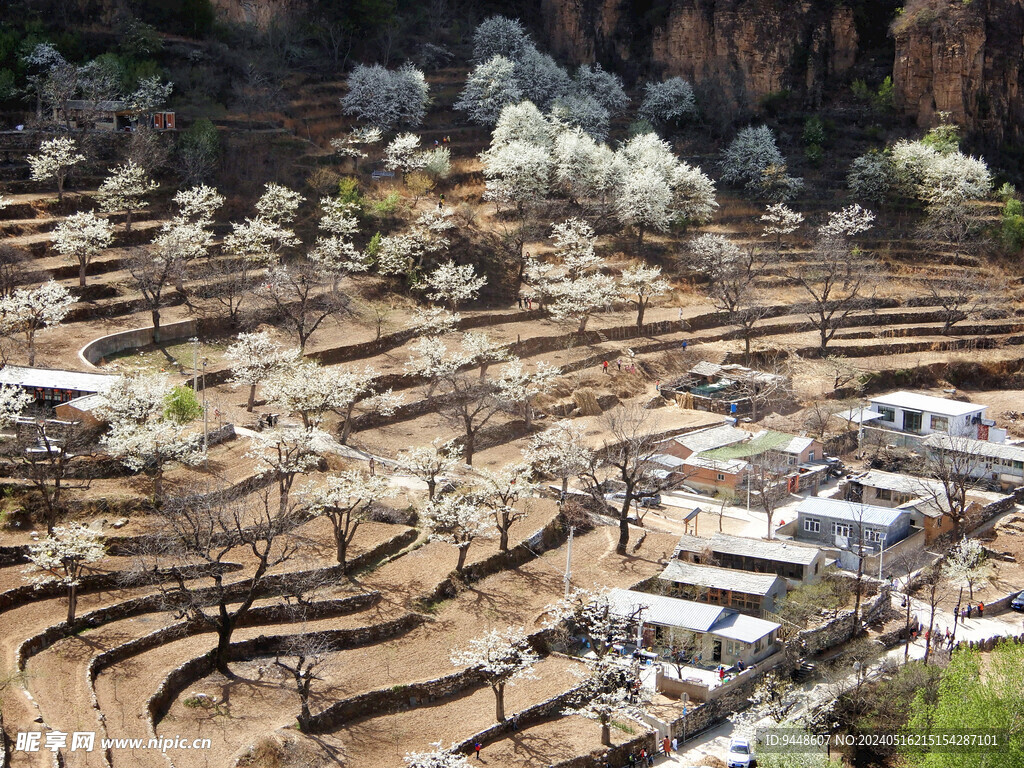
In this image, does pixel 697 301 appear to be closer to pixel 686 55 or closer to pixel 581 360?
pixel 581 360

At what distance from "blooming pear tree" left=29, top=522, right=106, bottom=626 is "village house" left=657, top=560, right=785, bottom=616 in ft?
65.3

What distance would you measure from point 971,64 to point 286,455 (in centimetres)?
6501

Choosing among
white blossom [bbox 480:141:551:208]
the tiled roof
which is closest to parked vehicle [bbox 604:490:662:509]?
the tiled roof

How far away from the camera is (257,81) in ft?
273

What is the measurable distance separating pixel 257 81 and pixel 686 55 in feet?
114

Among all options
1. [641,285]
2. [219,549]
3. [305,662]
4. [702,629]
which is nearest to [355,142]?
[641,285]

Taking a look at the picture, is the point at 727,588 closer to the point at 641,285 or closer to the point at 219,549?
the point at 219,549

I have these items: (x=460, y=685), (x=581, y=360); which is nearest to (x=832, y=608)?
(x=460, y=685)

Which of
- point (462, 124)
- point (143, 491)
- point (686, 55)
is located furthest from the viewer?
point (686, 55)

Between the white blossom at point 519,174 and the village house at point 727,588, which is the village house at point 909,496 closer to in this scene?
the village house at point 727,588

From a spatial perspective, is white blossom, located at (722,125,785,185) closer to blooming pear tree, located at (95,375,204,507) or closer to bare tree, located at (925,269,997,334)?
bare tree, located at (925,269,997,334)

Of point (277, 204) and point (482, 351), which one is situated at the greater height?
point (277, 204)

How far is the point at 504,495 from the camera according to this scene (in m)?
48.2

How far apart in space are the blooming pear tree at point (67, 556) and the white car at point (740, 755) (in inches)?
795
